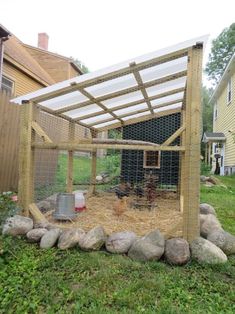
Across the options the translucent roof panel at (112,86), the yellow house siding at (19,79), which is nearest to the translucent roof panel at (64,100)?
the translucent roof panel at (112,86)

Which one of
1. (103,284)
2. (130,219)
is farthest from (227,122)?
(103,284)

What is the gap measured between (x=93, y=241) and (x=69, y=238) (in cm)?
28

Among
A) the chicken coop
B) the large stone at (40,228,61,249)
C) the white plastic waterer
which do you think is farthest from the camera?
the white plastic waterer

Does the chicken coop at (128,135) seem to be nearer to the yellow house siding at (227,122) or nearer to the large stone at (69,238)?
the large stone at (69,238)

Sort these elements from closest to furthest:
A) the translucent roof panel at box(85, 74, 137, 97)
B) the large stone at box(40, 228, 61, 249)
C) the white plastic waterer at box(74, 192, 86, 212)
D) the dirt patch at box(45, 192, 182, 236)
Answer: the large stone at box(40, 228, 61, 249)
the dirt patch at box(45, 192, 182, 236)
the translucent roof panel at box(85, 74, 137, 97)
the white plastic waterer at box(74, 192, 86, 212)

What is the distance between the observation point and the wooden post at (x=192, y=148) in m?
3.41

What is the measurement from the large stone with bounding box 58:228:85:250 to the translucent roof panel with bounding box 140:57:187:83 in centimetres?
222

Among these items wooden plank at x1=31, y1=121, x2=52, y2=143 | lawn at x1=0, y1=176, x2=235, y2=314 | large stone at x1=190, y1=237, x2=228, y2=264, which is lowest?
lawn at x1=0, y1=176, x2=235, y2=314

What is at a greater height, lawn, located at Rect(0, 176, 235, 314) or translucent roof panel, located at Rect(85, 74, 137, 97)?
translucent roof panel, located at Rect(85, 74, 137, 97)

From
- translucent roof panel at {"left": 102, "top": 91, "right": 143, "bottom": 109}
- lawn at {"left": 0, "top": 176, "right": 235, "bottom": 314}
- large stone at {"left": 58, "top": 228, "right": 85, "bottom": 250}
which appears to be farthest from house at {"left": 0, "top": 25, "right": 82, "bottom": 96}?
lawn at {"left": 0, "top": 176, "right": 235, "bottom": 314}

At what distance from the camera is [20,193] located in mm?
4066

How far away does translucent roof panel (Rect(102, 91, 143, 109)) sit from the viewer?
17.3 feet

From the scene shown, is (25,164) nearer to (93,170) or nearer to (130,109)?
(93,170)

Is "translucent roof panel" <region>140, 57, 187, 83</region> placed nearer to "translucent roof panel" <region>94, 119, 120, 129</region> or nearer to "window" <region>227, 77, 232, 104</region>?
"translucent roof panel" <region>94, 119, 120, 129</region>
